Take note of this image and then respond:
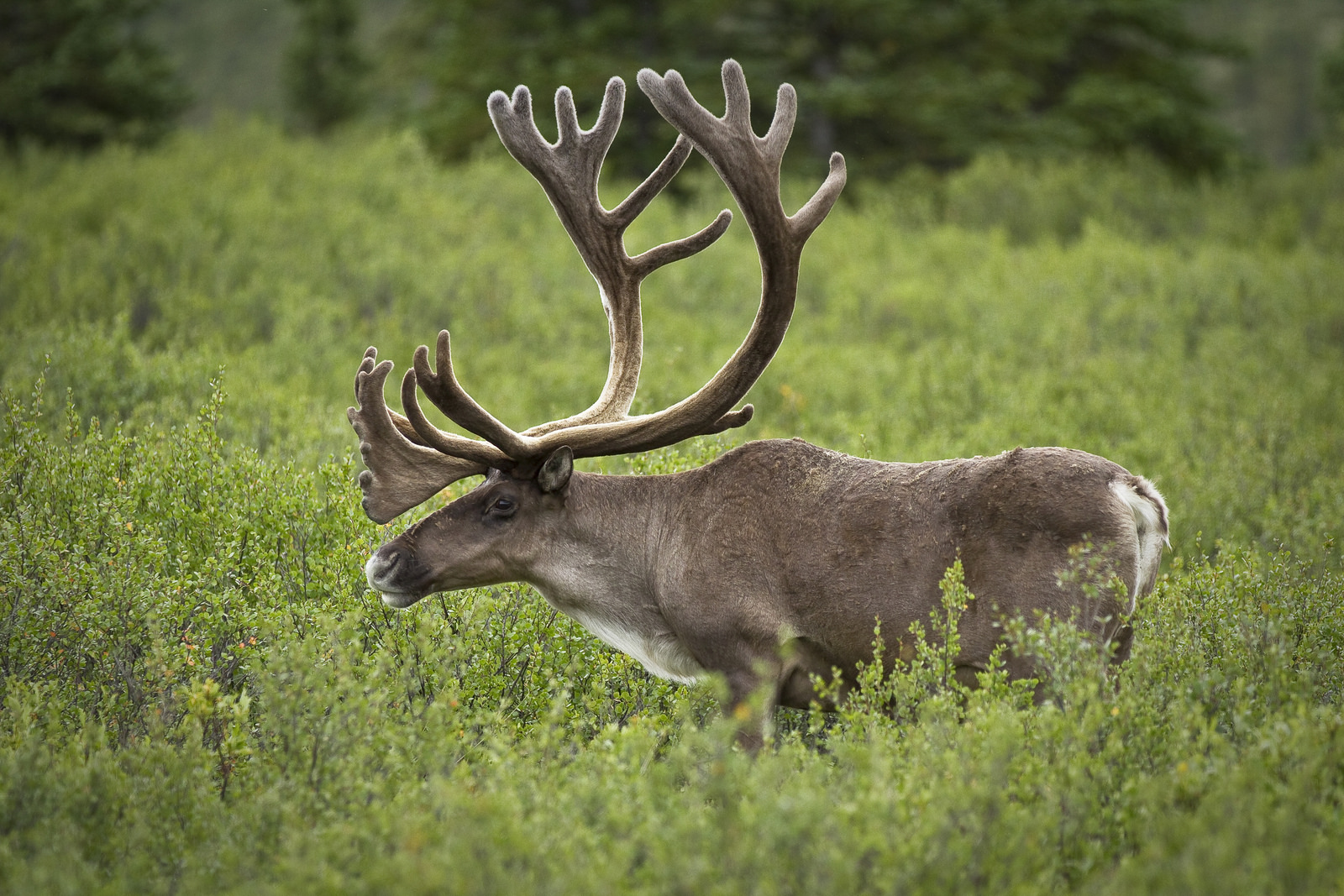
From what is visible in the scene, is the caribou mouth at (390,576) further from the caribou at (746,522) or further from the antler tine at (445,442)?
the antler tine at (445,442)

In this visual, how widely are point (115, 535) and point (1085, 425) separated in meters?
8.29

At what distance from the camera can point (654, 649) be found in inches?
199

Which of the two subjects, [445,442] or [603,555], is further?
[603,555]

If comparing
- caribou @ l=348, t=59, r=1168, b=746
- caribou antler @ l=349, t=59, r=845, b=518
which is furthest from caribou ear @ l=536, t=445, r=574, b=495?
caribou antler @ l=349, t=59, r=845, b=518

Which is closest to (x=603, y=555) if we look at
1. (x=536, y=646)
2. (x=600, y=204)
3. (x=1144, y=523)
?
(x=536, y=646)

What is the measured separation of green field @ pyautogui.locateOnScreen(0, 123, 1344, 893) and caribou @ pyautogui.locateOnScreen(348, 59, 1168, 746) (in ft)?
0.84

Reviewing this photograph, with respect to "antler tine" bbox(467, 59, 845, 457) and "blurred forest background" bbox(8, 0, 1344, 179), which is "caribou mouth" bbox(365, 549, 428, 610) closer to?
"antler tine" bbox(467, 59, 845, 457)

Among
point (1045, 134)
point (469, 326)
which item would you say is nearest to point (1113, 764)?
point (469, 326)

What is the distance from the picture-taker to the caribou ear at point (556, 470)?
496 cm

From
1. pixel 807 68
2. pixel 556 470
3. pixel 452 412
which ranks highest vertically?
pixel 807 68

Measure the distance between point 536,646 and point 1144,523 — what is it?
2829 mm

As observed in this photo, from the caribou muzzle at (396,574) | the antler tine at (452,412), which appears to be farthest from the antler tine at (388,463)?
the caribou muzzle at (396,574)

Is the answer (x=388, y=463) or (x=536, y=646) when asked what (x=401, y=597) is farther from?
(x=536, y=646)

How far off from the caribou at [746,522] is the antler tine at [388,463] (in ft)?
0.04
